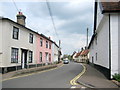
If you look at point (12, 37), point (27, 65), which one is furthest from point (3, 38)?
point (27, 65)

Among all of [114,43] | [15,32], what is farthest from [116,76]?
[15,32]

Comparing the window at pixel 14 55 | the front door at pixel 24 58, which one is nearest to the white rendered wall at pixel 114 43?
the window at pixel 14 55

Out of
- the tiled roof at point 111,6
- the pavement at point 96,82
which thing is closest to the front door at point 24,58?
the pavement at point 96,82

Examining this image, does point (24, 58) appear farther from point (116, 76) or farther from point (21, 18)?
point (116, 76)

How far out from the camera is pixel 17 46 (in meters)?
18.5

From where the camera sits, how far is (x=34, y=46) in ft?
79.1

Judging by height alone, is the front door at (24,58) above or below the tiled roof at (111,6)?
below

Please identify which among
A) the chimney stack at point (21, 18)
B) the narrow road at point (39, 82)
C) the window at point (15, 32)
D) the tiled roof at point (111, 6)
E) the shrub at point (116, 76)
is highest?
the chimney stack at point (21, 18)

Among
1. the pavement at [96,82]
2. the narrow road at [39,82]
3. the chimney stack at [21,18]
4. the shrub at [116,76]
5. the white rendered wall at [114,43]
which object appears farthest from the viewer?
the chimney stack at [21,18]

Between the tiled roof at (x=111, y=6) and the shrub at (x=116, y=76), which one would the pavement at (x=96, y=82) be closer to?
the shrub at (x=116, y=76)

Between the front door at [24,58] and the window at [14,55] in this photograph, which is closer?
the window at [14,55]

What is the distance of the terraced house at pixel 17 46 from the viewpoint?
16.0 metres

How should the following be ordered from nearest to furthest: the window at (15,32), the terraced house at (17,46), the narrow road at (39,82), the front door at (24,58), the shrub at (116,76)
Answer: the narrow road at (39,82)
the shrub at (116,76)
the terraced house at (17,46)
the window at (15,32)
the front door at (24,58)

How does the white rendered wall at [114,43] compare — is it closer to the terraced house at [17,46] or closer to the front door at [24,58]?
the terraced house at [17,46]
